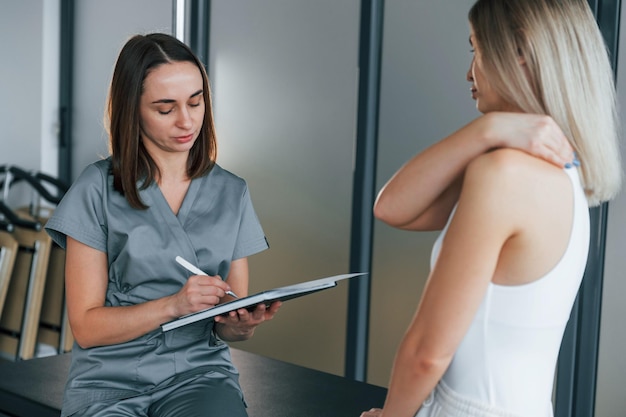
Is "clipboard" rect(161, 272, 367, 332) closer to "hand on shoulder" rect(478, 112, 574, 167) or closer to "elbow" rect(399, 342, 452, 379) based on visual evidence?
"elbow" rect(399, 342, 452, 379)

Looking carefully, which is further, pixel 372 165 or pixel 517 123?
pixel 372 165

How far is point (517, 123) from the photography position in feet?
3.55

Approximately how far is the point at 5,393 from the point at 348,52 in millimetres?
1878

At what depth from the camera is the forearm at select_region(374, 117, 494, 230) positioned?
1.10 metres

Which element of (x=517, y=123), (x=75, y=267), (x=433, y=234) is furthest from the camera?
(x=433, y=234)

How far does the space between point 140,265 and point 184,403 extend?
1.00 ft

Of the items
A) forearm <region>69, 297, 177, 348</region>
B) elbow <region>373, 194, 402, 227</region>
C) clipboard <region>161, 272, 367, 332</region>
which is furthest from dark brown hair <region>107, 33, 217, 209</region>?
elbow <region>373, 194, 402, 227</region>

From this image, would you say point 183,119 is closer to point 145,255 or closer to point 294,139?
point 145,255

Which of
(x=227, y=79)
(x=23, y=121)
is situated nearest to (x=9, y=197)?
(x=23, y=121)

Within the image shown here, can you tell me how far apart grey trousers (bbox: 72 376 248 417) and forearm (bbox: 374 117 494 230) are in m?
0.67

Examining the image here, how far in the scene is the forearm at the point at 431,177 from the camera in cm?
110

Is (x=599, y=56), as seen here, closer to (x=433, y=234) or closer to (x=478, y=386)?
(x=478, y=386)

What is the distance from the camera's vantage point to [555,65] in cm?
108

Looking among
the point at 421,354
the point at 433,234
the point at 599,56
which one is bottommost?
the point at 433,234
